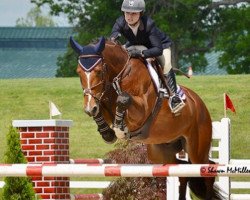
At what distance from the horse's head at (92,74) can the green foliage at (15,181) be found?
1.54m

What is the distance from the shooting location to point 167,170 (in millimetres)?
8445

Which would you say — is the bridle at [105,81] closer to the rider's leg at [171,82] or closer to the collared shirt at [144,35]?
the collared shirt at [144,35]

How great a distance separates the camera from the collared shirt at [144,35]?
33.2 ft

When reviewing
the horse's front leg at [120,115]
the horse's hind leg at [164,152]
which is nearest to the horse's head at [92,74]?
the horse's front leg at [120,115]

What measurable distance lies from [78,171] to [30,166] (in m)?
0.41

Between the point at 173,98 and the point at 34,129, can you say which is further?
the point at 34,129

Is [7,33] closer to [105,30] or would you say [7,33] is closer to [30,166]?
[105,30]

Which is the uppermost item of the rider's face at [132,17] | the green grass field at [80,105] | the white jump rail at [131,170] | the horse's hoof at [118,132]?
the green grass field at [80,105]

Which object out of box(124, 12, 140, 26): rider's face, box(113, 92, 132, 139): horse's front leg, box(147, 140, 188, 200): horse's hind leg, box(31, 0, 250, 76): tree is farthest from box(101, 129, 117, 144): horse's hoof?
box(31, 0, 250, 76): tree

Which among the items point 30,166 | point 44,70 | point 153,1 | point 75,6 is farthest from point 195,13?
point 30,166

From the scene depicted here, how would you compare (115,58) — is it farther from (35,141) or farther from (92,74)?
(35,141)

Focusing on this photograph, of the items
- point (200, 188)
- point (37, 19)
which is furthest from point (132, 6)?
point (37, 19)

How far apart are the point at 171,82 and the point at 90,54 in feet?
5.06

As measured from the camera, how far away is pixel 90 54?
30.9 feet
